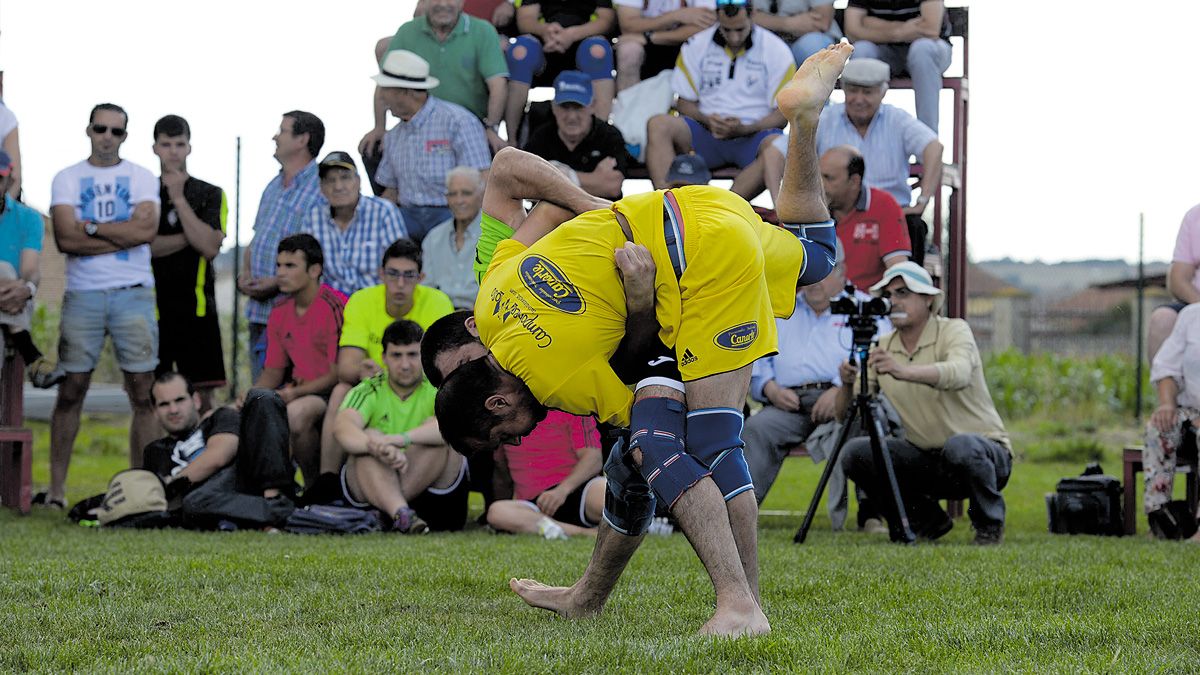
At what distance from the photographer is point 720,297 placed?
389 centimetres

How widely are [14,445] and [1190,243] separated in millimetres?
7618

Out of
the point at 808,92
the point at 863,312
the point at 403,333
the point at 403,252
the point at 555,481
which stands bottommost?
the point at 555,481

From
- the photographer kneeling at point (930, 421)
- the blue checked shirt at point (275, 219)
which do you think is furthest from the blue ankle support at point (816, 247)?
the blue checked shirt at point (275, 219)

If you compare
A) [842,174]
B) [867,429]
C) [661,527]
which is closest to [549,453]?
[661,527]

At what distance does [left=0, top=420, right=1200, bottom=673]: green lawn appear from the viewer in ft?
11.3

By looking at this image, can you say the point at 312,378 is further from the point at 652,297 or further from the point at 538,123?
the point at 652,297

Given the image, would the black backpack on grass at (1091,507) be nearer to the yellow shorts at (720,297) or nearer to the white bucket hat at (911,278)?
the white bucket hat at (911,278)

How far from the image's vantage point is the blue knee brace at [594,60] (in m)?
10.2

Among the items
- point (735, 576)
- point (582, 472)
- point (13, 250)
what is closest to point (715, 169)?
point (582, 472)

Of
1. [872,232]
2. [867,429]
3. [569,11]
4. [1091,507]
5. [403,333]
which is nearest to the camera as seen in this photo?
[867,429]

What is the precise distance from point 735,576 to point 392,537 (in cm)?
402

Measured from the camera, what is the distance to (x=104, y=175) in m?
9.34

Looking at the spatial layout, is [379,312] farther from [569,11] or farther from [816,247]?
[816,247]

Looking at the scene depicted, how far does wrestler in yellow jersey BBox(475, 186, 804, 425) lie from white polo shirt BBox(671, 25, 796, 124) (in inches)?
237
